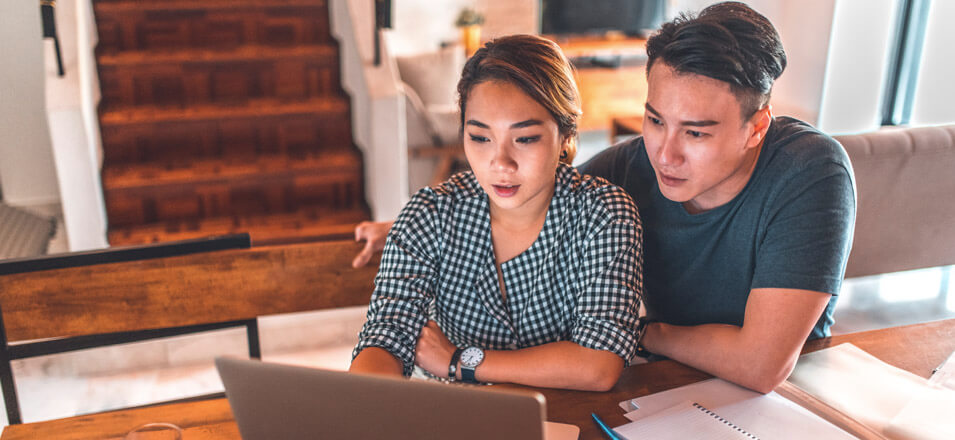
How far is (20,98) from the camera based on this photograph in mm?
3490

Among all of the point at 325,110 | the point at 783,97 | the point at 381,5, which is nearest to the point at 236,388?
the point at 381,5

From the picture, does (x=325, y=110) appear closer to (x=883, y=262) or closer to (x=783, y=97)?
(x=783, y=97)

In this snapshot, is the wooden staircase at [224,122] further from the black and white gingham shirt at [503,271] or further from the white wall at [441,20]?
the white wall at [441,20]

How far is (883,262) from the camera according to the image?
1.94 meters

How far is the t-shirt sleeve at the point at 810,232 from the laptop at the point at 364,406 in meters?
0.65

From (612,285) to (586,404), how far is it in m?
0.21

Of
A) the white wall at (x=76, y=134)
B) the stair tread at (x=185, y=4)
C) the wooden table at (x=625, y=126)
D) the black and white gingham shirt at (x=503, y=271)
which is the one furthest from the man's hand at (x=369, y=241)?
the stair tread at (x=185, y=4)

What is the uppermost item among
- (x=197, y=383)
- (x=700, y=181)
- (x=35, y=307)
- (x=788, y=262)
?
(x=700, y=181)

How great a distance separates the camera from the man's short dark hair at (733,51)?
112 centimetres

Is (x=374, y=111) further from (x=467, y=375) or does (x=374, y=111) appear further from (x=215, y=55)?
(x=467, y=375)

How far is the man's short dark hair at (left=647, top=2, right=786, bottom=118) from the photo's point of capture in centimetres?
112

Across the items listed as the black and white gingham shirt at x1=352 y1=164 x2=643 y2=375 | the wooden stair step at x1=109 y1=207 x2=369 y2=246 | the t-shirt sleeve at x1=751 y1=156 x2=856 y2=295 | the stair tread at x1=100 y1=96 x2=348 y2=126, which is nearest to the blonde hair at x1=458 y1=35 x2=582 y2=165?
the black and white gingham shirt at x1=352 y1=164 x2=643 y2=375

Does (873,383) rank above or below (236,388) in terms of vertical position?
below

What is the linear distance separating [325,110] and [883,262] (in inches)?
86.2
